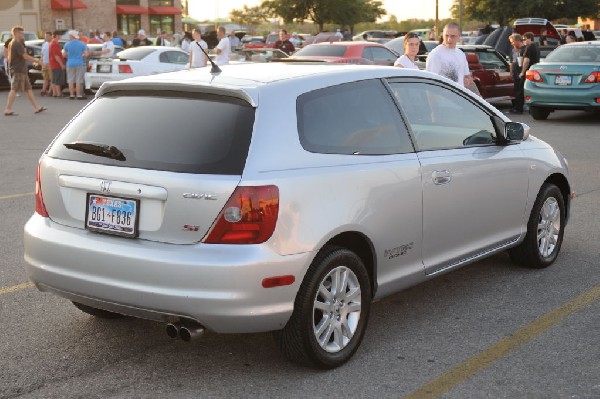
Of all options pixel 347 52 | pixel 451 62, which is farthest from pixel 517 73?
pixel 451 62

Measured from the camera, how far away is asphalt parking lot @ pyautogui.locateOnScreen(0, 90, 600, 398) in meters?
4.50

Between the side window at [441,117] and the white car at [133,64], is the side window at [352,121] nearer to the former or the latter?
the side window at [441,117]

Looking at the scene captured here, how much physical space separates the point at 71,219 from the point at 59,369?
0.76 m

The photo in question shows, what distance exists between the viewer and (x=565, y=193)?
7.12m

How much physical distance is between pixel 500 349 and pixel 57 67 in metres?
22.4

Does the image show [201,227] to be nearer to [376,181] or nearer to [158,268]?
[158,268]

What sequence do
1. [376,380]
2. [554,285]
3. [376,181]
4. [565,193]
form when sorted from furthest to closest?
[565,193], [554,285], [376,181], [376,380]

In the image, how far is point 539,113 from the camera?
1909 cm

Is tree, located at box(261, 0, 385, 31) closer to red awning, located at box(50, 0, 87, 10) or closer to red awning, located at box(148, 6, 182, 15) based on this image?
red awning, located at box(148, 6, 182, 15)

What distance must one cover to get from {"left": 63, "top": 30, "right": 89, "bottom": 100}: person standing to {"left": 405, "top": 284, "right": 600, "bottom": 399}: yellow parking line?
20.6 m

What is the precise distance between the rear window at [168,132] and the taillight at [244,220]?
0.43 ft

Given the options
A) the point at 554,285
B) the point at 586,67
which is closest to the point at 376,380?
the point at 554,285

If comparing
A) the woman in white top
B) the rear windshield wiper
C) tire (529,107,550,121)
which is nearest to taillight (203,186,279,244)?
the rear windshield wiper

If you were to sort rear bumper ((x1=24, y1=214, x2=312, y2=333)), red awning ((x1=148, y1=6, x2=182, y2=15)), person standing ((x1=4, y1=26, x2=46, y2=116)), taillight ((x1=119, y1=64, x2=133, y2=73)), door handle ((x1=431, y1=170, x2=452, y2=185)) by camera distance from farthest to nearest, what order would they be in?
1. red awning ((x1=148, y1=6, x2=182, y2=15))
2. taillight ((x1=119, y1=64, x2=133, y2=73))
3. person standing ((x1=4, y1=26, x2=46, y2=116))
4. door handle ((x1=431, y1=170, x2=452, y2=185))
5. rear bumper ((x1=24, y1=214, x2=312, y2=333))
